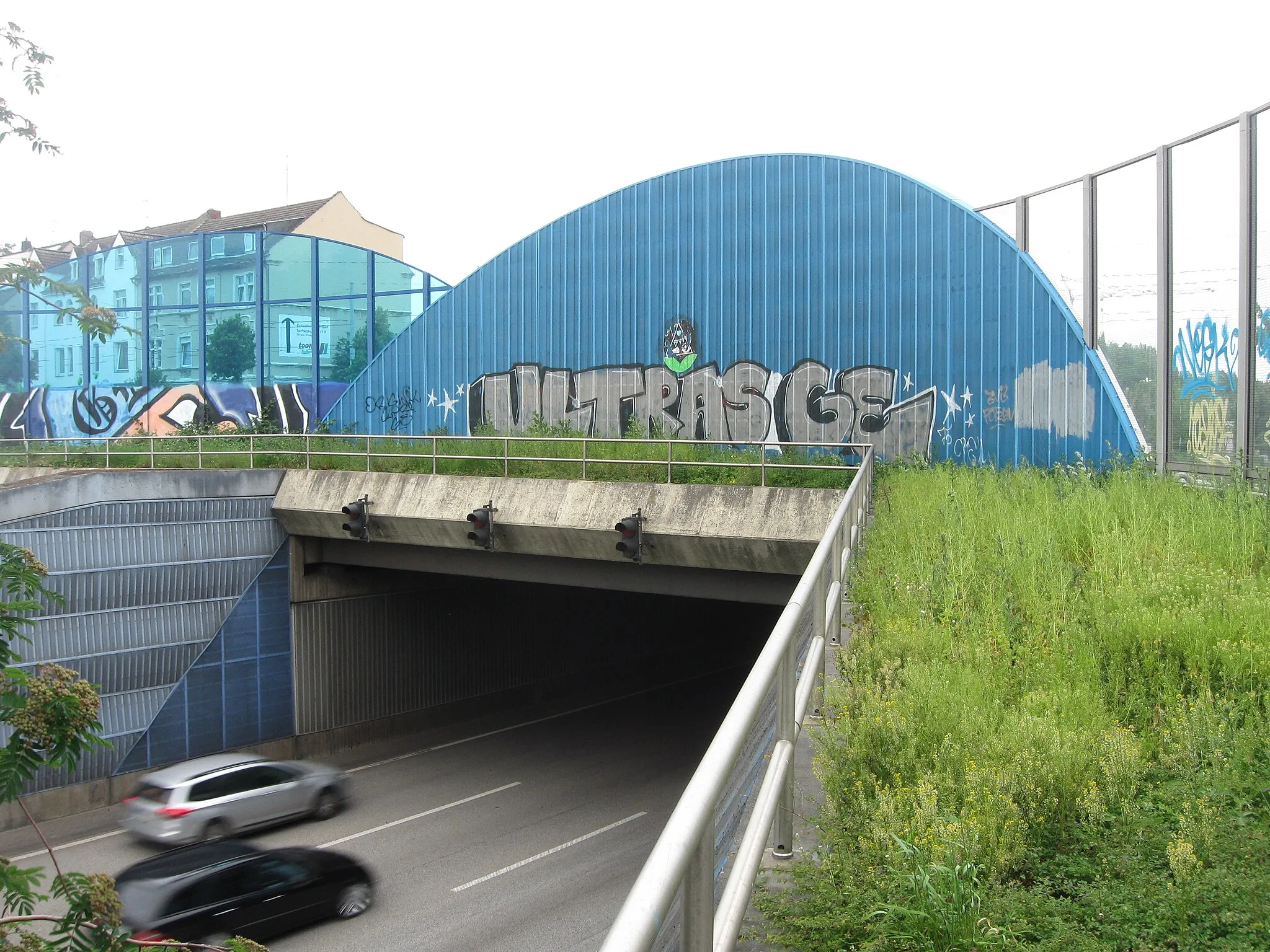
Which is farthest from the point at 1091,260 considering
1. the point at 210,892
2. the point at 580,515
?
the point at 210,892

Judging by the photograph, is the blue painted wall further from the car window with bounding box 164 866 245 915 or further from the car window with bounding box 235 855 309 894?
the car window with bounding box 164 866 245 915

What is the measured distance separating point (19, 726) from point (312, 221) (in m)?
47.5

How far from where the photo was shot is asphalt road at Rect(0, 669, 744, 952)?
43.0 feet

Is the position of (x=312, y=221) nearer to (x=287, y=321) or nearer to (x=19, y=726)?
(x=287, y=321)

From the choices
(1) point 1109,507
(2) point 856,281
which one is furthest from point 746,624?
(1) point 1109,507

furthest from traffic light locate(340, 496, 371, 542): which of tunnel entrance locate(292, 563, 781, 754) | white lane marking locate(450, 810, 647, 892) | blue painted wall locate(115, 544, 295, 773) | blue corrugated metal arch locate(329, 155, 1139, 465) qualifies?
white lane marking locate(450, 810, 647, 892)

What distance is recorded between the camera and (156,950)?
16.9ft

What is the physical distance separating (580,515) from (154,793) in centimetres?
804

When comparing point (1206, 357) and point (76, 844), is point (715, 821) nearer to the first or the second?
point (1206, 357)

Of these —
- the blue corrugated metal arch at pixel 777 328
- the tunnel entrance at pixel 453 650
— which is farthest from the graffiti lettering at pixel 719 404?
the tunnel entrance at pixel 453 650

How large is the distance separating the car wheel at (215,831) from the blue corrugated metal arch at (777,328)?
12.0 meters

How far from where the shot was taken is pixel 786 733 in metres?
3.77

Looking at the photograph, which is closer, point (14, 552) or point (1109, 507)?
point (14, 552)

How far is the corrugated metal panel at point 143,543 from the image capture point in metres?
18.0
